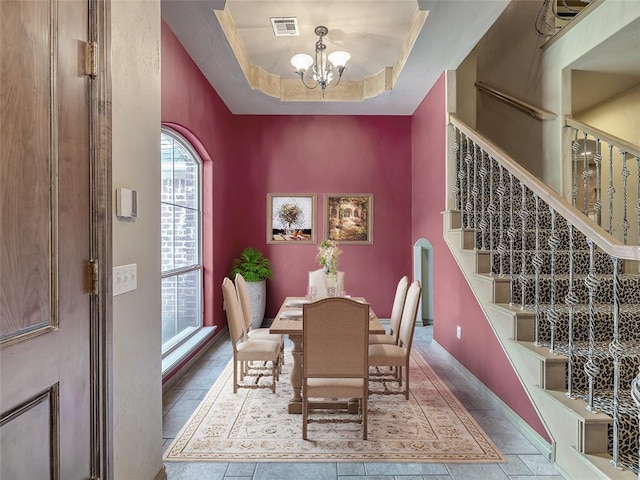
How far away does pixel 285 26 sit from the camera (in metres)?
3.62

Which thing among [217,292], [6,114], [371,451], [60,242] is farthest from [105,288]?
[217,292]

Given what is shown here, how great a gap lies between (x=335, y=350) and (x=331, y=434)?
68cm

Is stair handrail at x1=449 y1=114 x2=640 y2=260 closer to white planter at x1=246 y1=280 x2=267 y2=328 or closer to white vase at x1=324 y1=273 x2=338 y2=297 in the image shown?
white vase at x1=324 y1=273 x2=338 y2=297

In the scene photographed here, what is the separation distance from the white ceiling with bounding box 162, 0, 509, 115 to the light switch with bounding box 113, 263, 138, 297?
2382 millimetres

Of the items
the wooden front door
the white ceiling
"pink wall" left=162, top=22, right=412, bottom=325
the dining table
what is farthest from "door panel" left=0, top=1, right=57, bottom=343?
"pink wall" left=162, top=22, right=412, bottom=325

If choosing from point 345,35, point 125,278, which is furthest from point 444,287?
point 125,278

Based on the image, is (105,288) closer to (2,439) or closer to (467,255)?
(2,439)

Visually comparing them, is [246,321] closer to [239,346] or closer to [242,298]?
[242,298]

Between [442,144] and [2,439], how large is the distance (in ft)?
14.1

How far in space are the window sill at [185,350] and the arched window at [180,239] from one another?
0.07 m

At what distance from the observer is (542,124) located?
13.5ft

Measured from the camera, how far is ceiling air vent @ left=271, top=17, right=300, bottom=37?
3503 mm

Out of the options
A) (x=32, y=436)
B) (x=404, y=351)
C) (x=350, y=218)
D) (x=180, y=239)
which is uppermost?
(x=350, y=218)

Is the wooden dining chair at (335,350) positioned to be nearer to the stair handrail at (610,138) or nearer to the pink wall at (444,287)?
the pink wall at (444,287)
